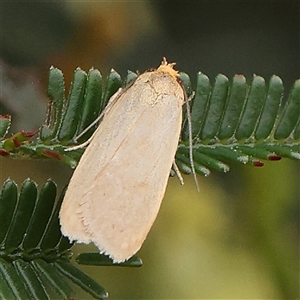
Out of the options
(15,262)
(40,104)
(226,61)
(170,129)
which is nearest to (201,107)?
(170,129)

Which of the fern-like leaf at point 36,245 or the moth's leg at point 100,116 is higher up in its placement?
the moth's leg at point 100,116

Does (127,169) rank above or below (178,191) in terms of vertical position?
above

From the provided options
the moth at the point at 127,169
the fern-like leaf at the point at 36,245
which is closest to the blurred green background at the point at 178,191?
the moth at the point at 127,169

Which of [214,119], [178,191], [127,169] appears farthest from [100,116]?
[178,191]

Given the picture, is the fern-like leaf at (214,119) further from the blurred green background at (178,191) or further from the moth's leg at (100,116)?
the blurred green background at (178,191)

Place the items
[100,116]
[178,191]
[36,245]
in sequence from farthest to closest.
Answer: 1. [178,191]
2. [100,116]
3. [36,245]

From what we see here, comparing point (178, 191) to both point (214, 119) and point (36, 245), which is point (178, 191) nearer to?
point (214, 119)

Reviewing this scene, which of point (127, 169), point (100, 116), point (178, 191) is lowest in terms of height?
→ point (178, 191)

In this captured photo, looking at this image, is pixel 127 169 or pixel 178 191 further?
pixel 178 191
